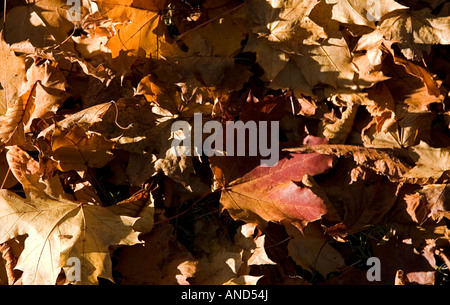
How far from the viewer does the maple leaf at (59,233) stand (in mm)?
1225

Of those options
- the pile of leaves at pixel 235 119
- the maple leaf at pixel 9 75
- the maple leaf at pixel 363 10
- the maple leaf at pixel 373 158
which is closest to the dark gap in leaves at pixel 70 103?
the pile of leaves at pixel 235 119

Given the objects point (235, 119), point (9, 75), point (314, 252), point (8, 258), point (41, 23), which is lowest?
point (314, 252)

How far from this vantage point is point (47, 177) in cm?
136

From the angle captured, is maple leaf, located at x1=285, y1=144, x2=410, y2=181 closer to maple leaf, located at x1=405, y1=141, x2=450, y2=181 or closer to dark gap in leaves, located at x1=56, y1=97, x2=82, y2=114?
maple leaf, located at x1=405, y1=141, x2=450, y2=181

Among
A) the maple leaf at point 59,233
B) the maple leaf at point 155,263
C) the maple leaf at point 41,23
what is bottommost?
the maple leaf at point 155,263

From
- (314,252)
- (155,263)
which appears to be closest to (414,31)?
(314,252)

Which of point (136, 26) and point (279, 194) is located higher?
point (136, 26)

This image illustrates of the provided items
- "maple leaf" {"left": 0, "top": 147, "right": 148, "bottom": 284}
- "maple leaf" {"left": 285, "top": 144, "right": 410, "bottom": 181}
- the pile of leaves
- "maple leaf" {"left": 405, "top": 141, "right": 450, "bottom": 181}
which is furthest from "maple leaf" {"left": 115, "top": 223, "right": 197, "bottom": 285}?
"maple leaf" {"left": 405, "top": 141, "right": 450, "bottom": 181}

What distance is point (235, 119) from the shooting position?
4.94 feet

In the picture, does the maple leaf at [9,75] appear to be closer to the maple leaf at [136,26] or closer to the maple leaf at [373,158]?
the maple leaf at [136,26]

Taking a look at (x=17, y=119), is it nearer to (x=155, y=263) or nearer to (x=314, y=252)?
(x=155, y=263)

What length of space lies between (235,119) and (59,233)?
580mm
